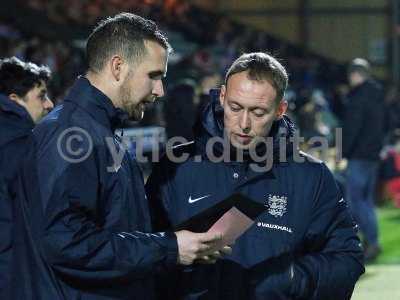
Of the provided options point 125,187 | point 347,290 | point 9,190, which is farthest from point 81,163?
point 9,190

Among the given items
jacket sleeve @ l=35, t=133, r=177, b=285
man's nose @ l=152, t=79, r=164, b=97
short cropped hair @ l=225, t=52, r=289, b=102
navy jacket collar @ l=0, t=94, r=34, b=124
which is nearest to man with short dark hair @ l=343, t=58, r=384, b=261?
navy jacket collar @ l=0, t=94, r=34, b=124

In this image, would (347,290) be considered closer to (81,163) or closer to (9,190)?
(81,163)

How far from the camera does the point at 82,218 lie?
2717mm

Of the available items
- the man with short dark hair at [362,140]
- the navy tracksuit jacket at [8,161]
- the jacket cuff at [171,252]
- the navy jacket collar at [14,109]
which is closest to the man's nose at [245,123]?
the jacket cuff at [171,252]

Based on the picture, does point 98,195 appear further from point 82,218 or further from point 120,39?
point 120,39

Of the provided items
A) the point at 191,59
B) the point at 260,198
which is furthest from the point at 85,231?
the point at 191,59

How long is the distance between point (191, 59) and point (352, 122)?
1422 centimetres

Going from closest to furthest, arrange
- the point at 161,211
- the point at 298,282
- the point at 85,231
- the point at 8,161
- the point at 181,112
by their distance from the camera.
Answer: the point at 85,231
the point at 298,282
the point at 161,211
the point at 8,161
the point at 181,112

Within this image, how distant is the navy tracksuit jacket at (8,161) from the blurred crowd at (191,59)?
3.84 meters

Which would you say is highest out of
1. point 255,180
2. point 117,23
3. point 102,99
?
point 117,23

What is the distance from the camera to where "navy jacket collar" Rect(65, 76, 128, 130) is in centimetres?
289

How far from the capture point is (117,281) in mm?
2785

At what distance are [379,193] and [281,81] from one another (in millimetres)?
10369

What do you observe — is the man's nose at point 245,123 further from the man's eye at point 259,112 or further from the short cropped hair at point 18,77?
the short cropped hair at point 18,77
